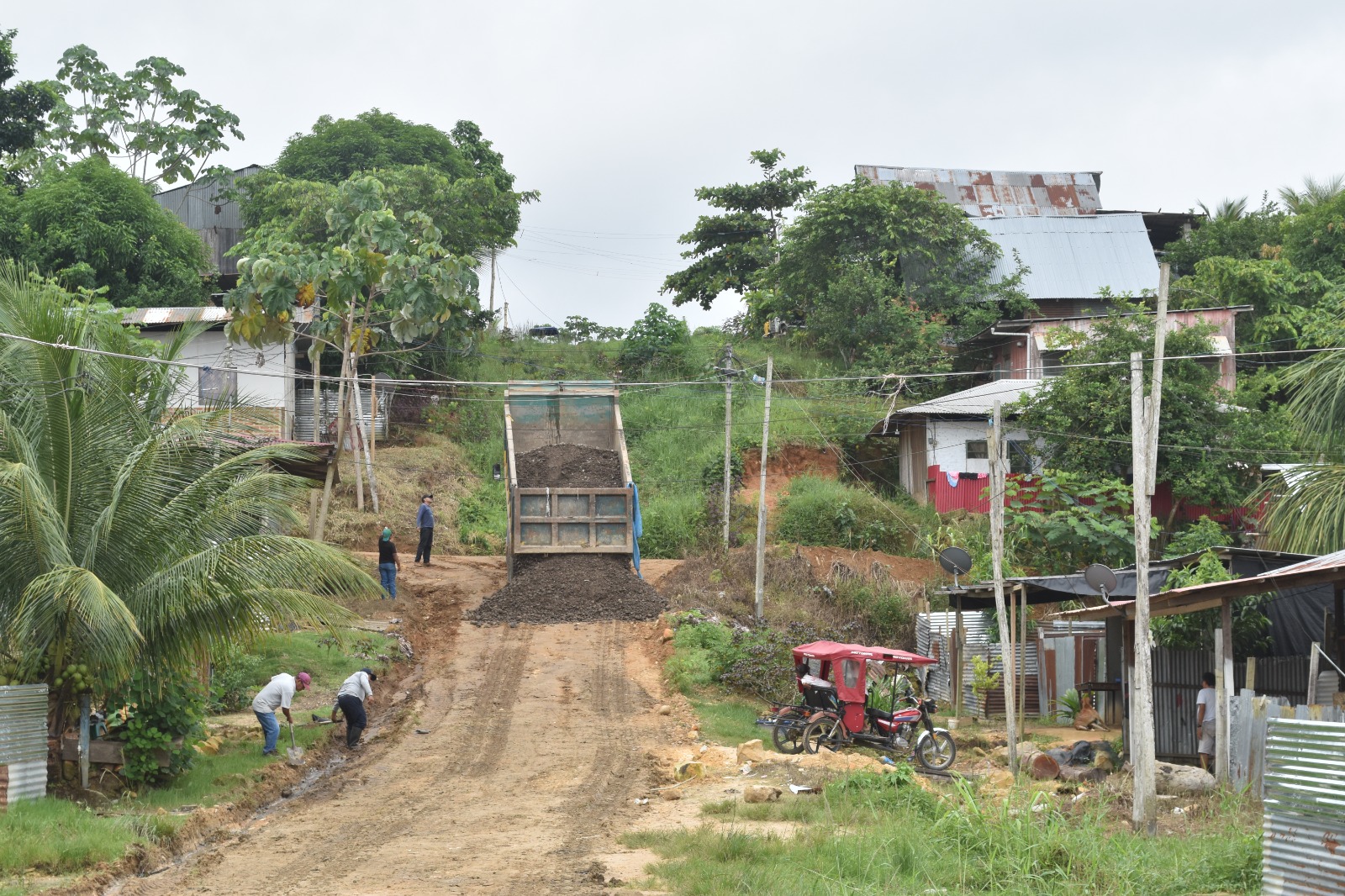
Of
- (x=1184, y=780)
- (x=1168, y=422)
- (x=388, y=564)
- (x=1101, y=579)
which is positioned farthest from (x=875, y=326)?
(x=1184, y=780)

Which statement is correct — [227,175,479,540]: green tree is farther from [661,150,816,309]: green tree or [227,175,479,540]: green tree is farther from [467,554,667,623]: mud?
[661,150,816,309]: green tree

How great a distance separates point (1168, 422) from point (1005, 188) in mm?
22634

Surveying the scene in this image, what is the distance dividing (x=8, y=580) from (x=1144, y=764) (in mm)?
11033

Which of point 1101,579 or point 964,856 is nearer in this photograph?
point 964,856

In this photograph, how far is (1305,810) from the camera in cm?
797

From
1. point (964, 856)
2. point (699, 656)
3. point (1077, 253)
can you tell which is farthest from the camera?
point (1077, 253)

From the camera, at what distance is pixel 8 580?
1252cm

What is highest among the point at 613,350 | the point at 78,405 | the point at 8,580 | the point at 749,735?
the point at 613,350

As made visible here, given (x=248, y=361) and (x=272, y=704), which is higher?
(x=248, y=361)

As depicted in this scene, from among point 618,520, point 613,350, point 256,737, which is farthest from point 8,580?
point 613,350

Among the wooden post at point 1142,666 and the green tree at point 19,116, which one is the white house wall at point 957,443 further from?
the green tree at point 19,116

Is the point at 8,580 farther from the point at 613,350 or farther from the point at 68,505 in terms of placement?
the point at 613,350

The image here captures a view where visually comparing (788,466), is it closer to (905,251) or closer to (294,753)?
(905,251)

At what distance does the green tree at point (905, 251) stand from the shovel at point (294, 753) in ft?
91.6
